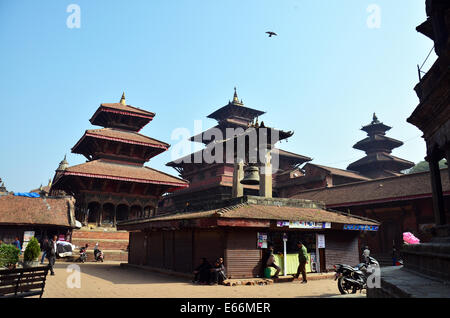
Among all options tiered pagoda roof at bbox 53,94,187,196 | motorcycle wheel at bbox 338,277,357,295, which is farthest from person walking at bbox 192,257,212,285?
tiered pagoda roof at bbox 53,94,187,196

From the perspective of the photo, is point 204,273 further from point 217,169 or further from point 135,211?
point 217,169

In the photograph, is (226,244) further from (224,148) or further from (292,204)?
(224,148)

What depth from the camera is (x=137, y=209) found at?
103 feet

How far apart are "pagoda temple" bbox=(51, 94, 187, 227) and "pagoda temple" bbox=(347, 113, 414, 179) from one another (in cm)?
2876

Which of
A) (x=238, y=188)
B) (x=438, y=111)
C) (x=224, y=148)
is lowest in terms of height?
(x=238, y=188)

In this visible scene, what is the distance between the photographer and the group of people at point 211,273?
40.8 feet

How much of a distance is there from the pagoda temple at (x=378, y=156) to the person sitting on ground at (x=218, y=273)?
39.3 metres

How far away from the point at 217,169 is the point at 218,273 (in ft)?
85.7

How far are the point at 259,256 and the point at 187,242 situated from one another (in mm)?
3427

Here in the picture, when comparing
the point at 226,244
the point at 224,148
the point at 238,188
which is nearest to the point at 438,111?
the point at 226,244

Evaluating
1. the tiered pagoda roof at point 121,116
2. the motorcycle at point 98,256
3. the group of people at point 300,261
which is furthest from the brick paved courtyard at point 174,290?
the tiered pagoda roof at point 121,116

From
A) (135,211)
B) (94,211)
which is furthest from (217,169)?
(94,211)

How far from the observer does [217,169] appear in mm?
38406

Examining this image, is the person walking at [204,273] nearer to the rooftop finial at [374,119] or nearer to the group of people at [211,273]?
the group of people at [211,273]
